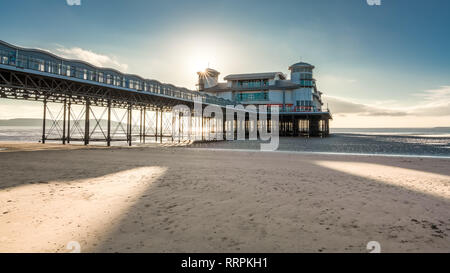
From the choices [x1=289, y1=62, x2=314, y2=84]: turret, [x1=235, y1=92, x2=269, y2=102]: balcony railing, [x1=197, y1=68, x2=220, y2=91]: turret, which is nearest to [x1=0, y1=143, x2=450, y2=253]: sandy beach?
[x1=235, y1=92, x2=269, y2=102]: balcony railing

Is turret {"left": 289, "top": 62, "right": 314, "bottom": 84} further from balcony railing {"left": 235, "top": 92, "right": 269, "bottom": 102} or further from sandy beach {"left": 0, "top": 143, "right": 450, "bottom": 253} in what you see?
sandy beach {"left": 0, "top": 143, "right": 450, "bottom": 253}

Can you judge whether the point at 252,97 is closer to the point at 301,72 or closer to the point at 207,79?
the point at 301,72

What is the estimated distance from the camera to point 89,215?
14.6ft

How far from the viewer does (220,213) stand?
4.66 m

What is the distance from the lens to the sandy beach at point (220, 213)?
11.1 ft

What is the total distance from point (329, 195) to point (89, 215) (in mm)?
5506

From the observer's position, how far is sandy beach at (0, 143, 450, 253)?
339 centimetres

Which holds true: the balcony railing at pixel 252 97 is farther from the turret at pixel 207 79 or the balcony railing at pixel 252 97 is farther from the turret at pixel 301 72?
the turret at pixel 207 79

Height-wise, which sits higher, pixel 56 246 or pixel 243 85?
pixel 243 85

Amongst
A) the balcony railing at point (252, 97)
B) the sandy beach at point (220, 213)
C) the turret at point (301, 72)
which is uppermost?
the turret at point (301, 72)

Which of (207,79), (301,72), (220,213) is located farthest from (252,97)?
(220,213)

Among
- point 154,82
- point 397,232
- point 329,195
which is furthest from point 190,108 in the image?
point 397,232

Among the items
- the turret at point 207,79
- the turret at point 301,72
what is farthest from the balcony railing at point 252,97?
the turret at point 207,79
